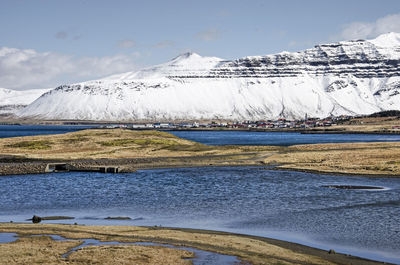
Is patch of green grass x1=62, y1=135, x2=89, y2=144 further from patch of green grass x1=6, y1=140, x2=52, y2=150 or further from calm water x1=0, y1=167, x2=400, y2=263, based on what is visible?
calm water x1=0, y1=167, x2=400, y2=263

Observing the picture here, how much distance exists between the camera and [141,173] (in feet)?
245

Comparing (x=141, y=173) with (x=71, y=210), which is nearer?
(x=71, y=210)

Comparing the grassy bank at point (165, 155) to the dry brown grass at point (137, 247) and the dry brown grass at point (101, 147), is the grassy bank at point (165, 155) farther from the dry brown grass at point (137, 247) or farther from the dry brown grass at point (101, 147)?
the dry brown grass at point (137, 247)

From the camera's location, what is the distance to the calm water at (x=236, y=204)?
115 ft

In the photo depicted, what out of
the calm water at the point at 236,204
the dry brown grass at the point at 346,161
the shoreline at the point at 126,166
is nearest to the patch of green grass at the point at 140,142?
the shoreline at the point at 126,166

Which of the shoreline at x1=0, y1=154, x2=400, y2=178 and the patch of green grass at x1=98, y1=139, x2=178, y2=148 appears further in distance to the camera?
the patch of green grass at x1=98, y1=139, x2=178, y2=148

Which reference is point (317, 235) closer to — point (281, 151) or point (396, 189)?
point (396, 189)

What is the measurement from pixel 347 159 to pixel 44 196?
49115mm

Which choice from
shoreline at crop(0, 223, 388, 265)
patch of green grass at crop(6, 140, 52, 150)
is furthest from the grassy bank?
shoreline at crop(0, 223, 388, 265)

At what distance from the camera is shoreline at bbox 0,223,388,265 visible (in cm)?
2798

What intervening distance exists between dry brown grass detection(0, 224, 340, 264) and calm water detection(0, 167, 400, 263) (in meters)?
3.46

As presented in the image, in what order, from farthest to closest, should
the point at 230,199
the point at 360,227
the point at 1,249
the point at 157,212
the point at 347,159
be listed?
the point at 347,159, the point at 230,199, the point at 157,212, the point at 360,227, the point at 1,249

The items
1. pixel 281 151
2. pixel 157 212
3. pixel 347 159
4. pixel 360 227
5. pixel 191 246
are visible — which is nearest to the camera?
pixel 191 246

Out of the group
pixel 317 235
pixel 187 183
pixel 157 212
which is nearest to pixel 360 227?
pixel 317 235
